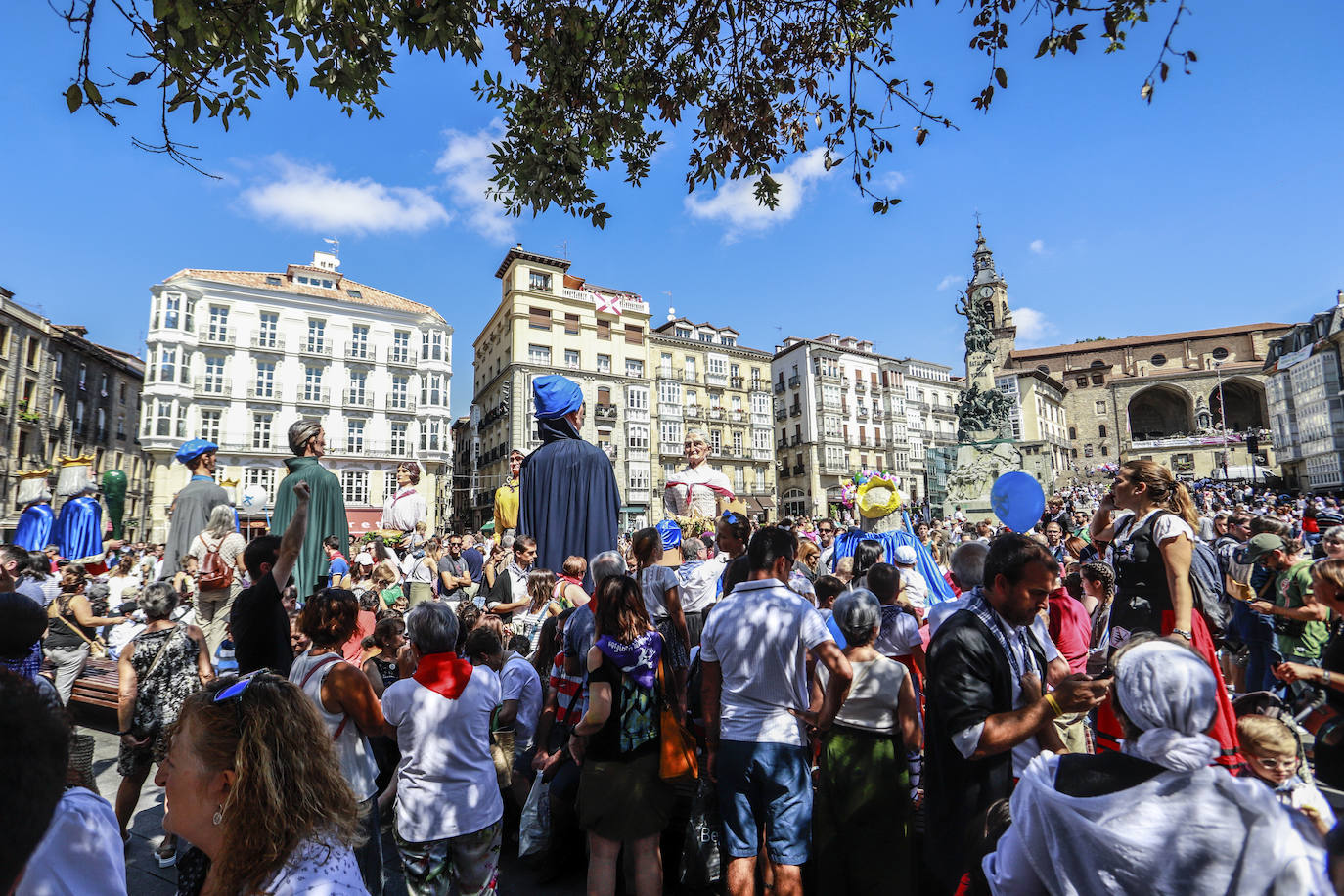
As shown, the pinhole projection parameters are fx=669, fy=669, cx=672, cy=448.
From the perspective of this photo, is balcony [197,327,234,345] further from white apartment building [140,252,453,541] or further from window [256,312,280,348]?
window [256,312,280,348]

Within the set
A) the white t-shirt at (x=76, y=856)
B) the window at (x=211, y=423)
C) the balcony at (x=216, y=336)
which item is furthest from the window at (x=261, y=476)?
the white t-shirt at (x=76, y=856)

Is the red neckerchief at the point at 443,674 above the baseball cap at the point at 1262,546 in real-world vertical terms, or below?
below

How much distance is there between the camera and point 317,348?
40.8 m

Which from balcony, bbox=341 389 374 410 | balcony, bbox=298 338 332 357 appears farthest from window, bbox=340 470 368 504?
balcony, bbox=298 338 332 357

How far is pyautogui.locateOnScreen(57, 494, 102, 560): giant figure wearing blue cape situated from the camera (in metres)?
9.98

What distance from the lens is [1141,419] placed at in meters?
76.1

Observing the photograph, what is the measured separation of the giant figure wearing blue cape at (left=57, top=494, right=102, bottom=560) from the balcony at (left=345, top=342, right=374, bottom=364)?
3316 cm

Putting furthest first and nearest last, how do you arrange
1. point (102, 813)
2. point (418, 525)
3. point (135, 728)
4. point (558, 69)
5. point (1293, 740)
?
point (418, 525) < point (558, 69) < point (135, 728) < point (1293, 740) < point (102, 813)

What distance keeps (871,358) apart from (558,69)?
56615 mm

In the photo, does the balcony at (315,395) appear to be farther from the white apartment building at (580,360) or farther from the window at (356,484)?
the white apartment building at (580,360)

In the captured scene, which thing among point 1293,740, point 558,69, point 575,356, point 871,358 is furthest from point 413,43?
point 871,358

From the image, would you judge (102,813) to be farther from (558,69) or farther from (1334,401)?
(1334,401)

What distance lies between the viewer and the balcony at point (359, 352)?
136 ft

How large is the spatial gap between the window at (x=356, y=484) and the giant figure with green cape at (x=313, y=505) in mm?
38175
